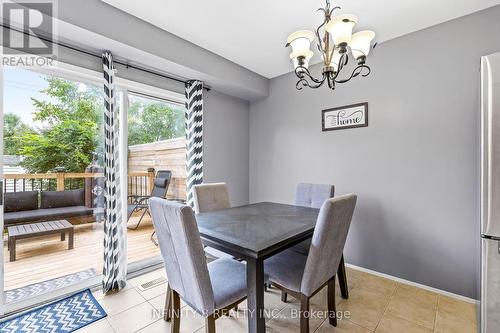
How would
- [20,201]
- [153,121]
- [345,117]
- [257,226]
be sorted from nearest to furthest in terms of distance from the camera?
[257,226]
[20,201]
[345,117]
[153,121]

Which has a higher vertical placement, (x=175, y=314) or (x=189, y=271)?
(x=189, y=271)

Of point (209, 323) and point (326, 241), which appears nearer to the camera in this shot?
point (209, 323)

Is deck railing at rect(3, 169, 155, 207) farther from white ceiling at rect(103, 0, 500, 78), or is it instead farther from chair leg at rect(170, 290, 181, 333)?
white ceiling at rect(103, 0, 500, 78)

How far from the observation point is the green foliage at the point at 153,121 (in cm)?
261

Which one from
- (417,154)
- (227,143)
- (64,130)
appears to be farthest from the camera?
(227,143)

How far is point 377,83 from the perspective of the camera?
249 centimetres

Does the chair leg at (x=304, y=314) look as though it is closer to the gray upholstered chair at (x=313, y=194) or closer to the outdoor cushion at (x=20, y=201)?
the gray upholstered chair at (x=313, y=194)

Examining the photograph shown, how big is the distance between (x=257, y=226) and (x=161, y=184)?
184 centimetres

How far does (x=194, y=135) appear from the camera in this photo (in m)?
2.94

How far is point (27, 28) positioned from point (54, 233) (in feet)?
5.71

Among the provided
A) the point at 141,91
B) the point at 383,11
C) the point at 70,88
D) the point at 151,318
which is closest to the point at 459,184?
the point at 383,11

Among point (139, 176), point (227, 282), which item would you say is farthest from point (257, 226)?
point (139, 176)

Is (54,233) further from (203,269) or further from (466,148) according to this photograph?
(466,148)

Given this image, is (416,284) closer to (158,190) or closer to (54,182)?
(158,190)
